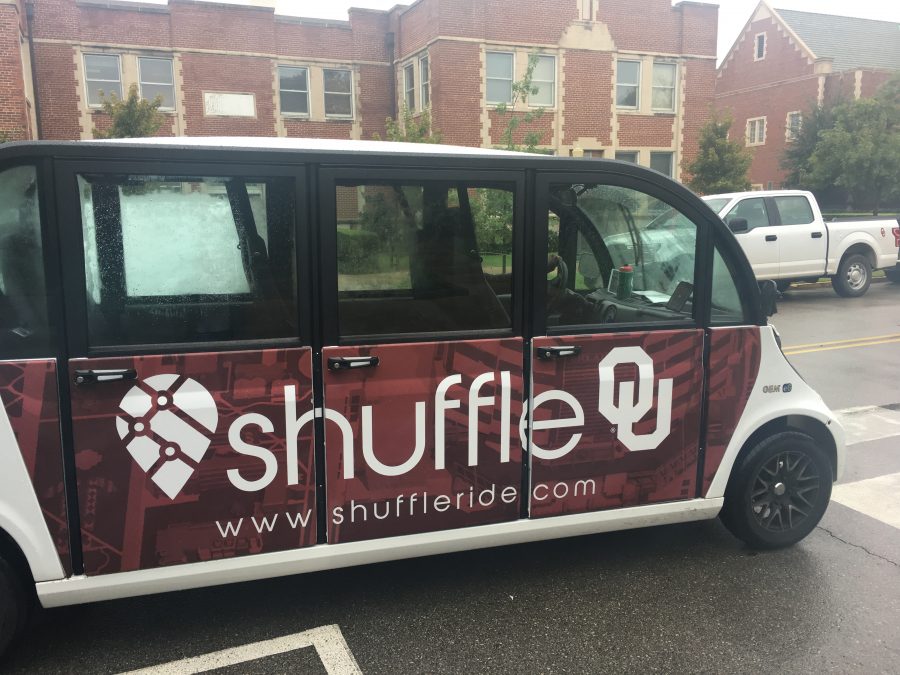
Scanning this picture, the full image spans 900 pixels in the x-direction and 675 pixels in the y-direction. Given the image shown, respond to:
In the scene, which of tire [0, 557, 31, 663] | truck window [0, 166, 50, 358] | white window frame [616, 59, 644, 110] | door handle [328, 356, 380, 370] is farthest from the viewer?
white window frame [616, 59, 644, 110]

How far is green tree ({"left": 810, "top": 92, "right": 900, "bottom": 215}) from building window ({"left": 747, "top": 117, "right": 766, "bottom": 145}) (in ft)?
39.1

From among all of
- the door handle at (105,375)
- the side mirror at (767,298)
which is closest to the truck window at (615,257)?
the side mirror at (767,298)

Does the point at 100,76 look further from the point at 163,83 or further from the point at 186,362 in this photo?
the point at 186,362

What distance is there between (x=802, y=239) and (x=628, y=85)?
1569cm

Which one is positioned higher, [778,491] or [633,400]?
[633,400]

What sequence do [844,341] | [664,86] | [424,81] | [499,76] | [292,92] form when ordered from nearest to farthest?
[844,341]
[499,76]
[424,81]
[292,92]
[664,86]

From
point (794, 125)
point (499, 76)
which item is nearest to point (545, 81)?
point (499, 76)

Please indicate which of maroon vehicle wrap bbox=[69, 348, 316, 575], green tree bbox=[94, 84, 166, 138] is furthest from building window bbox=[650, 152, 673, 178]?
maroon vehicle wrap bbox=[69, 348, 316, 575]

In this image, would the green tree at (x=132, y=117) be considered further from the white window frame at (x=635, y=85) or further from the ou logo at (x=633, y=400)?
the ou logo at (x=633, y=400)

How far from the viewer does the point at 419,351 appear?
3.38 meters

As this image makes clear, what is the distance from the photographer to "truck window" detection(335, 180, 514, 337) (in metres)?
3.32

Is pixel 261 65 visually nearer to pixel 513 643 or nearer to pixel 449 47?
pixel 449 47

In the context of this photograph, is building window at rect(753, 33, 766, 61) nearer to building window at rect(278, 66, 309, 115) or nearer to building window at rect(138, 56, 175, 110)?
building window at rect(278, 66, 309, 115)

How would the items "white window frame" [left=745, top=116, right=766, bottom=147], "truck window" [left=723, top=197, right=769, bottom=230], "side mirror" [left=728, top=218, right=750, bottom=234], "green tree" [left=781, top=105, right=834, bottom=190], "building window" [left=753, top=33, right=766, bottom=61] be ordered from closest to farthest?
"side mirror" [left=728, top=218, right=750, bottom=234] < "truck window" [left=723, top=197, right=769, bottom=230] < "green tree" [left=781, top=105, right=834, bottom=190] < "building window" [left=753, top=33, right=766, bottom=61] < "white window frame" [left=745, top=116, right=766, bottom=147]
